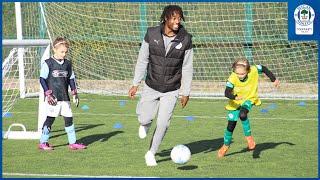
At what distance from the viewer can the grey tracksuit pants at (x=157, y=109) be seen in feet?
26.6

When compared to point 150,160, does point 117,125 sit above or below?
below

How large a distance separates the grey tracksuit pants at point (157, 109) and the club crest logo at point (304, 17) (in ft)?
22.1

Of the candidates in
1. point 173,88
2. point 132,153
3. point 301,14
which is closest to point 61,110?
point 132,153

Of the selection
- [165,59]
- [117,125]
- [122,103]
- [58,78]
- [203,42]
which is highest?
[165,59]

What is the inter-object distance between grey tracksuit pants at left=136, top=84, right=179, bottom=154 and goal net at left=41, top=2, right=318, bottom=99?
27.8 ft

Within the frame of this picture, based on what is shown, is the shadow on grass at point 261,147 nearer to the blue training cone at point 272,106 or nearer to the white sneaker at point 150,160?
the white sneaker at point 150,160

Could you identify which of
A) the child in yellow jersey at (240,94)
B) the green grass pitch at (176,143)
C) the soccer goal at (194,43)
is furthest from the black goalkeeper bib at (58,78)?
the soccer goal at (194,43)

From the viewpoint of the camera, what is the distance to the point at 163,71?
8086mm

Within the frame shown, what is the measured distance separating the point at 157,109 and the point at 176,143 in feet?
5.82

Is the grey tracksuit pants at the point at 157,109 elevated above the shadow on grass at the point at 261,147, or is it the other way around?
the grey tracksuit pants at the point at 157,109

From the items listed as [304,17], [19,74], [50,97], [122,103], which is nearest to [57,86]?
[50,97]

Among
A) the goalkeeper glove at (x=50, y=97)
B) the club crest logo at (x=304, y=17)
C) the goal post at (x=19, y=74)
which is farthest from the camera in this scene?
the club crest logo at (x=304, y=17)

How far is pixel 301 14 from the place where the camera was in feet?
47.3

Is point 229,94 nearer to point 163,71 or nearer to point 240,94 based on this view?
point 240,94
